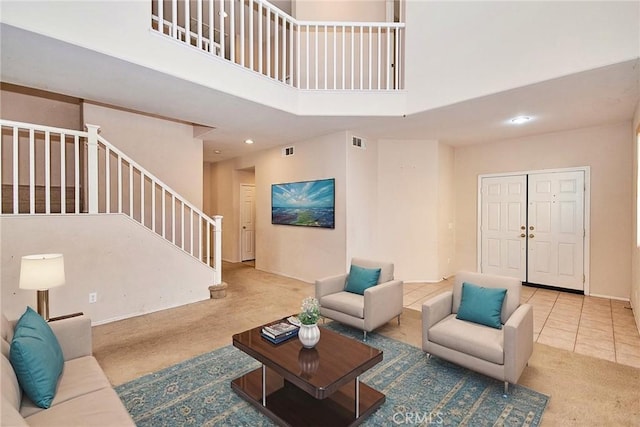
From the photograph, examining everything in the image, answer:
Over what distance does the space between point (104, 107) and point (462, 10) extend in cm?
511

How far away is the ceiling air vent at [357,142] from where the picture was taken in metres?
5.48

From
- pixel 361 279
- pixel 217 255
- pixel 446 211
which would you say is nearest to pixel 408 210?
pixel 446 211

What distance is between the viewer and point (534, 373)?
2760 millimetres

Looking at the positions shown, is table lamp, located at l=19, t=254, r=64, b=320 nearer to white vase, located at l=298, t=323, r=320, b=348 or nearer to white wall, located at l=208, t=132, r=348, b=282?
white vase, located at l=298, t=323, r=320, b=348

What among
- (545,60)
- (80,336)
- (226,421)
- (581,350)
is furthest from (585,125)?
(80,336)

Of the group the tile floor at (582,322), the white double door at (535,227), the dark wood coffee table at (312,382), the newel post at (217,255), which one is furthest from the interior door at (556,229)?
the newel post at (217,255)

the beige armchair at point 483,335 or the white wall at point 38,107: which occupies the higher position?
the white wall at point 38,107

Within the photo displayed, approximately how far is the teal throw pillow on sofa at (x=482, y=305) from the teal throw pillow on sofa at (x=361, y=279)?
1042 millimetres

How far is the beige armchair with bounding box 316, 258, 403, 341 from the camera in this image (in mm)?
3381

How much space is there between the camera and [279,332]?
2521 millimetres

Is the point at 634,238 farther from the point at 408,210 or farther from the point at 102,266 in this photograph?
the point at 102,266

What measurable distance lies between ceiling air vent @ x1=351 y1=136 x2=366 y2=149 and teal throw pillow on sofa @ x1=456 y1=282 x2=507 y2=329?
10.7ft

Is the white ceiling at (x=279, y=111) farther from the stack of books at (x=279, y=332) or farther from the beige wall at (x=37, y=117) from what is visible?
the stack of books at (x=279, y=332)

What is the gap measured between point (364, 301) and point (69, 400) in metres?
2.49
